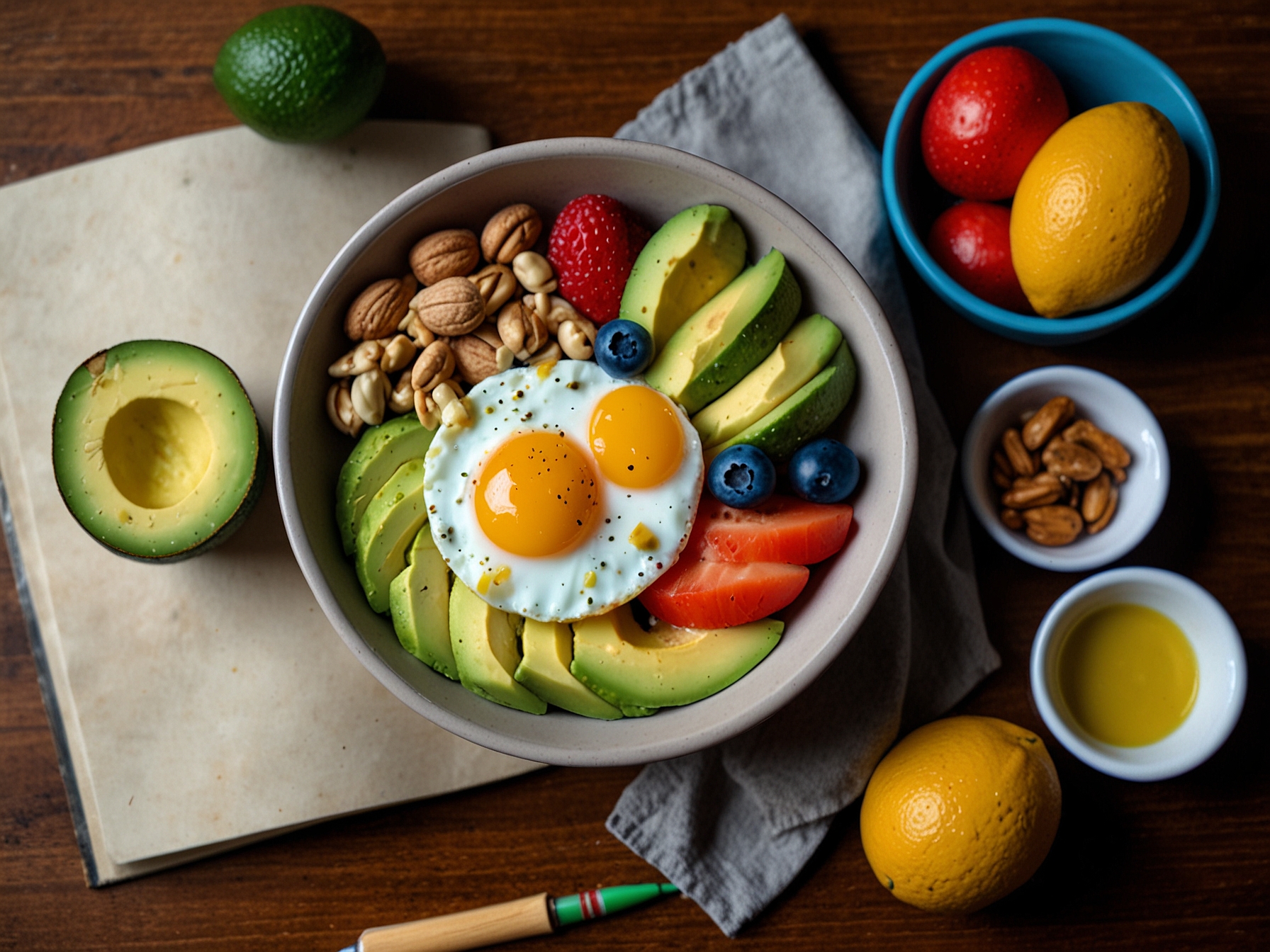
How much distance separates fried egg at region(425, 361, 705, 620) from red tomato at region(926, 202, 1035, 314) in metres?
0.47

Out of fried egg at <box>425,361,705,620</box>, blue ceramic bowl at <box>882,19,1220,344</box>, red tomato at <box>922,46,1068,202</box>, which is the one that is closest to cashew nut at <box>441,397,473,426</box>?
fried egg at <box>425,361,705,620</box>

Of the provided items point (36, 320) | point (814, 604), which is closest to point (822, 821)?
point (814, 604)

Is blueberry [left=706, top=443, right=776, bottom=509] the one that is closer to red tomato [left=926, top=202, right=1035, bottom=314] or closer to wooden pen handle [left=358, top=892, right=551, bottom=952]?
red tomato [left=926, top=202, right=1035, bottom=314]

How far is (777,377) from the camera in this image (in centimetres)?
112

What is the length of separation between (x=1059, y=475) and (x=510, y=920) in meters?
1.01

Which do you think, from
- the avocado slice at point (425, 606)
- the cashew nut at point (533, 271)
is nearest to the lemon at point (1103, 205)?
the cashew nut at point (533, 271)

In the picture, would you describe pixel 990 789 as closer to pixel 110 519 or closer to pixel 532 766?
pixel 532 766

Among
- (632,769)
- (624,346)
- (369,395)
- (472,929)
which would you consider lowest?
(472,929)

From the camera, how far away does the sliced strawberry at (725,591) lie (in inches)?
43.6

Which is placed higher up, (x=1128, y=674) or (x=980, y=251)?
(x=980, y=251)

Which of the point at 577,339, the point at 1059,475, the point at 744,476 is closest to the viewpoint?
the point at 744,476

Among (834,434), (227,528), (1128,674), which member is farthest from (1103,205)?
(227,528)

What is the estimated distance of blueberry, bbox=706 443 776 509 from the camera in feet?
3.57

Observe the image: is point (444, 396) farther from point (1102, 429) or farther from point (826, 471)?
point (1102, 429)
